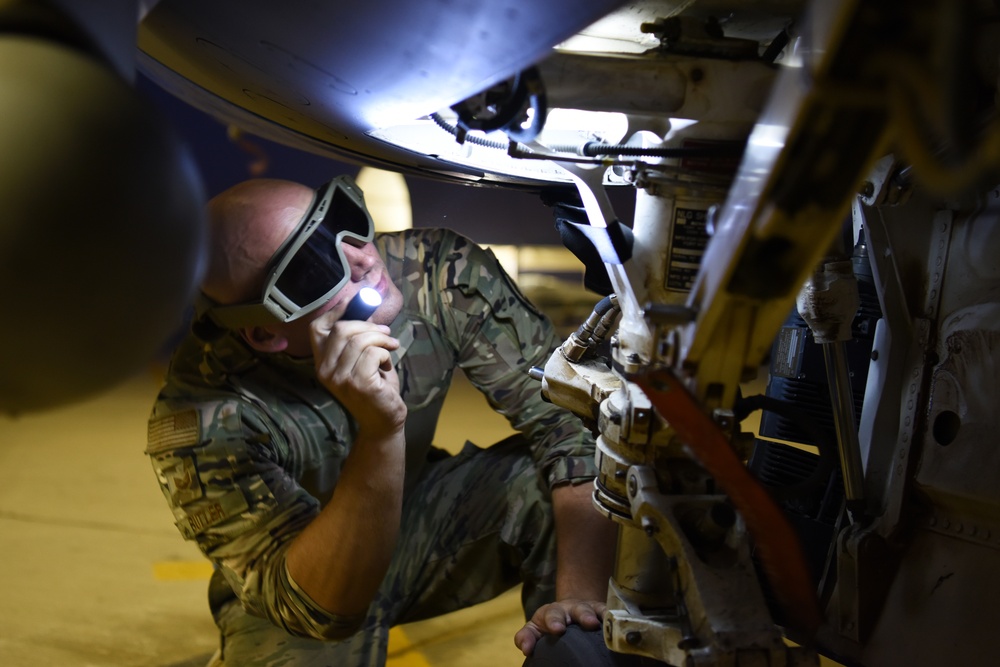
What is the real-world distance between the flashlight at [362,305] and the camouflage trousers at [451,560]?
49 centimetres

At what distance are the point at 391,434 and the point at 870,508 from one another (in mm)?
733

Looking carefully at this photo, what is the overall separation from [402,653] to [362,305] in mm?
905

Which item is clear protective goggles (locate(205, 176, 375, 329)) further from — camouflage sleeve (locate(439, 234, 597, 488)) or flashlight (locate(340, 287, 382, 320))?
camouflage sleeve (locate(439, 234, 597, 488))

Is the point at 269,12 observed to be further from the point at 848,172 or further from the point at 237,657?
the point at 237,657

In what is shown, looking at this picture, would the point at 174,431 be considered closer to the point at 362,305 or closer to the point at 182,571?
the point at 362,305

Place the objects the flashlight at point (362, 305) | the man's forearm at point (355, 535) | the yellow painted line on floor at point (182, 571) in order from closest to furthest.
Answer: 1. the man's forearm at point (355, 535)
2. the flashlight at point (362, 305)
3. the yellow painted line on floor at point (182, 571)

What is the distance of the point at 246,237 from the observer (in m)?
1.43

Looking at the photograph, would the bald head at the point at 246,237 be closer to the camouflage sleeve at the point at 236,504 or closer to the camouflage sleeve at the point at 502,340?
the camouflage sleeve at the point at 236,504

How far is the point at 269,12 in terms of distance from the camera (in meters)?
0.78

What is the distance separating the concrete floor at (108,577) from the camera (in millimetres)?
1895

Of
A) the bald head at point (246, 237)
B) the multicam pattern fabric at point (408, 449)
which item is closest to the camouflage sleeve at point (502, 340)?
the multicam pattern fabric at point (408, 449)

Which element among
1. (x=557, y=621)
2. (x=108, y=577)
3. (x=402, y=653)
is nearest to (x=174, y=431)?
(x=557, y=621)

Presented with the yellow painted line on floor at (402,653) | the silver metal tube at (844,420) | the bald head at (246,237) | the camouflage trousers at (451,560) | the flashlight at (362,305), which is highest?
the bald head at (246,237)

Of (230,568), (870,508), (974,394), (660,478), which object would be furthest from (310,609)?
(974,394)
